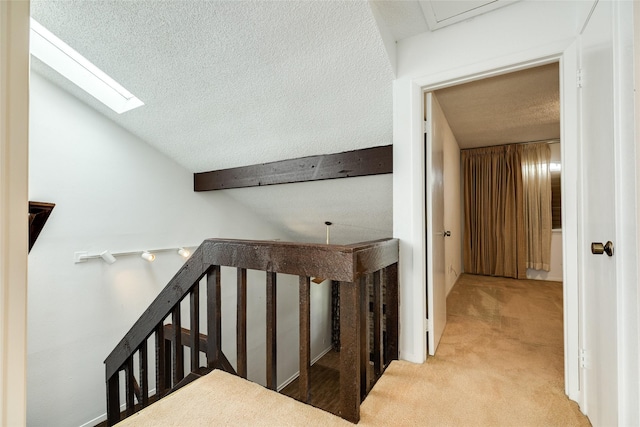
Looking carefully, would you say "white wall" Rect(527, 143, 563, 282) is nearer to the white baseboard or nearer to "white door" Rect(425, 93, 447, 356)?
"white door" Rect(425, 93, 447, 356)

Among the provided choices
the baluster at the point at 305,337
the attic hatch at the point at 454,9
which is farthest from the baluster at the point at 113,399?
the attic hatch at the point at 454,9

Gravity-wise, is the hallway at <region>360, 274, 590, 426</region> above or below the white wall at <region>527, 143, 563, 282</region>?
below

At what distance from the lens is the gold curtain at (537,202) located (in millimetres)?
3900

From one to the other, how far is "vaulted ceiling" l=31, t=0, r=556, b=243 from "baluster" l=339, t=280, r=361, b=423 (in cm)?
132

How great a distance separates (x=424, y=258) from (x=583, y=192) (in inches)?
32.0

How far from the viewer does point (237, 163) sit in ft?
9.54

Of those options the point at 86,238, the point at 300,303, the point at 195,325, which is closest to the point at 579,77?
the point at 300,303

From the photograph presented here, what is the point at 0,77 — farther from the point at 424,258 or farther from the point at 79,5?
the point at 424,258

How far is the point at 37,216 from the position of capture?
6.84ft

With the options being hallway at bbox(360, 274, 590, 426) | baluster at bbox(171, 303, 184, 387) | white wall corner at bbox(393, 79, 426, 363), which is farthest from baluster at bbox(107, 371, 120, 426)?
white wall corner at bbox(393, 79, 426, 363)

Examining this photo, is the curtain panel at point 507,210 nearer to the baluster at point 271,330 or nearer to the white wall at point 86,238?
the baluster at point 271,330

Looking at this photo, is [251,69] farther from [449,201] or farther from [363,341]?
[449,201]

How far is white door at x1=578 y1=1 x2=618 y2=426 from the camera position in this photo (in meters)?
0.94

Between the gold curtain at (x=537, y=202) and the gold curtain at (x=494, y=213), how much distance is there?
84 mm
